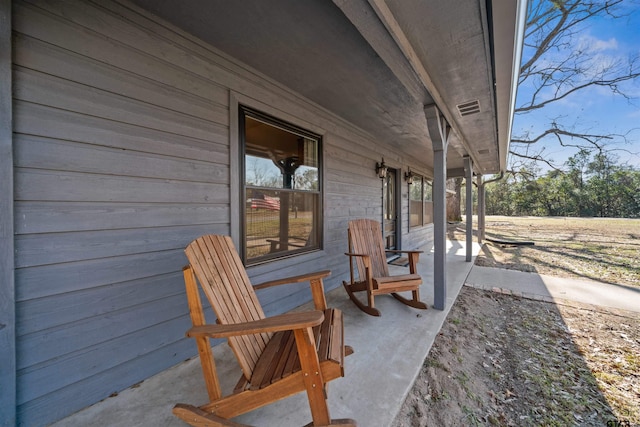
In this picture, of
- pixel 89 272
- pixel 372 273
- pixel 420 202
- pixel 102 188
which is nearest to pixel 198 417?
pixel 89 272

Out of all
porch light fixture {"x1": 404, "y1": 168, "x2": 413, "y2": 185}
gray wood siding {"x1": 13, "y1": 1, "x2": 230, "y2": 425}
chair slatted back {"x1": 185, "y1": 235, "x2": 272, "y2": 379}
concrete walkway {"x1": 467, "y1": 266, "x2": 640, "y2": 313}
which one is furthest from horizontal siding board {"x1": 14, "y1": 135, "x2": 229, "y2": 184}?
porch light fixture {"x1": 404, "y1": 168, "x2": 413, "y2": 185}

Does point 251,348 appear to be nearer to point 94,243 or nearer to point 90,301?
point 90,301

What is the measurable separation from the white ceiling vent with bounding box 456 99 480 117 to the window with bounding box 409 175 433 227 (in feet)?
10.8

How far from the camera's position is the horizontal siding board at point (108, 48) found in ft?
4.39

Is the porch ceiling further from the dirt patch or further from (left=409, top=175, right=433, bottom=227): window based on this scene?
(left=409, top=175, right=433, bottom=227): window

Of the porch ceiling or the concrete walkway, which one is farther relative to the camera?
the concrete walkway

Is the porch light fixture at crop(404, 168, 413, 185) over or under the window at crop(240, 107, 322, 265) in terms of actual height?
over

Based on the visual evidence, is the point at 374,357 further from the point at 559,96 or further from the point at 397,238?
the point at 559,96

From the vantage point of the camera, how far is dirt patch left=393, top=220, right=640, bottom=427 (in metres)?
1.54

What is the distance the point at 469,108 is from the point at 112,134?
3.39m

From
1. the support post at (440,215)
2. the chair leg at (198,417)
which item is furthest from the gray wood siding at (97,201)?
the support post at (440,215)

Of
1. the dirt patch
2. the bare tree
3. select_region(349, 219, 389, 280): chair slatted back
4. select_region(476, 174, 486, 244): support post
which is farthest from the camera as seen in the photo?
select_region(476, 174, 486, 244): support post

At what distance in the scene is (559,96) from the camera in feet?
33.0

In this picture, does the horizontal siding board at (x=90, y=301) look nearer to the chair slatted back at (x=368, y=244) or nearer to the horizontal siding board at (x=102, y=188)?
the horizontal siding board at (x=102, y=188)
